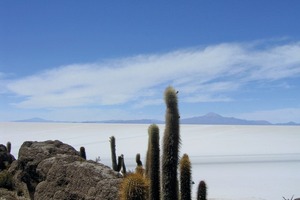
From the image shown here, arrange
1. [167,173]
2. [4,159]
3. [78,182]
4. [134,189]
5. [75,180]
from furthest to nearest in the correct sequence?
[4,159] < [75,180] < [78,182] < [167,173] < [134,189]

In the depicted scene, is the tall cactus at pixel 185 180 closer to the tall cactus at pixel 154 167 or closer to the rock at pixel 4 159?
the tall cactus at pixel 154 167

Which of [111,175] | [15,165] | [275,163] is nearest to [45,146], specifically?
[15,165]

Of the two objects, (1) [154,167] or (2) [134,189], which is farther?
(1) [154,167]

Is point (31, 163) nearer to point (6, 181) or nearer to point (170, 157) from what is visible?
point (6, 181)

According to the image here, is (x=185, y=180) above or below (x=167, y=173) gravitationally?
below

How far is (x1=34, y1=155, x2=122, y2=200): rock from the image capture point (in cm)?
998

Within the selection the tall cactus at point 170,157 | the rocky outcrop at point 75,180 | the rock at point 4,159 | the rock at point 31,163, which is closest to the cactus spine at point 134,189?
the tall cactus at point 170,157

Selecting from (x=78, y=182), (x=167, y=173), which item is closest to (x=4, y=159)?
(x=78, y=182)

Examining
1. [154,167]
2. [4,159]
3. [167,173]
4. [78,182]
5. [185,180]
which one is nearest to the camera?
[167,173]

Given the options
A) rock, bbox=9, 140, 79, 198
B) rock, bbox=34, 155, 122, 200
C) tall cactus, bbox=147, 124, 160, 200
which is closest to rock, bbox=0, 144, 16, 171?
rock, bbox=9, 140, 79, 198

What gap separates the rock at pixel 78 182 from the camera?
32.8 ft

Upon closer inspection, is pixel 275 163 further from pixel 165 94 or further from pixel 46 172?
pixel 165 94

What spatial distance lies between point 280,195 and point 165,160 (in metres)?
12.6

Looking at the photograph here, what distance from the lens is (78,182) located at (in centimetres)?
1061
